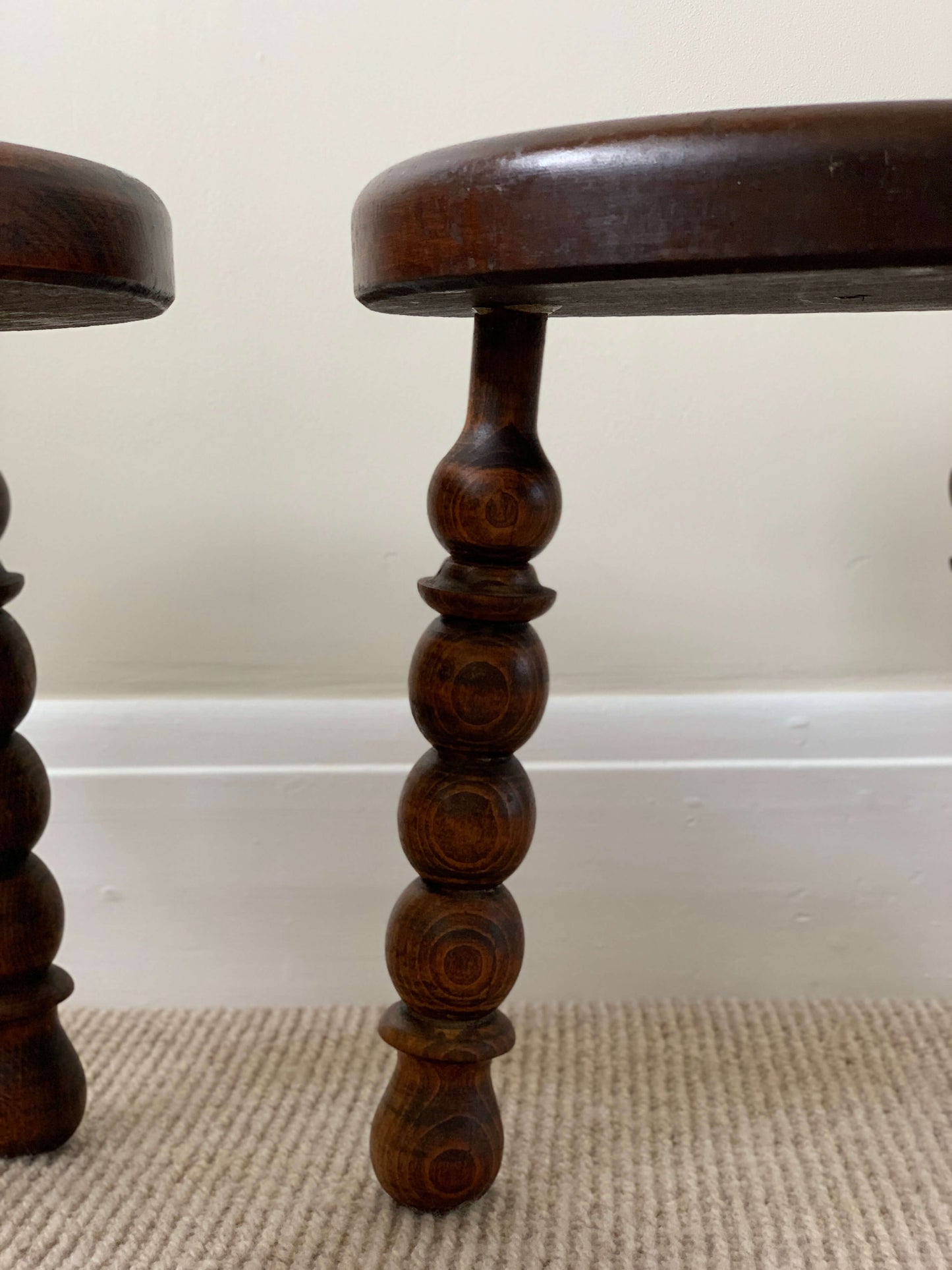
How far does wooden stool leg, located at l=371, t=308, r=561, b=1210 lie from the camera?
53cm

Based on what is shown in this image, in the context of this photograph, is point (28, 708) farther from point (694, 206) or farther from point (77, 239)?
point (694, 206)

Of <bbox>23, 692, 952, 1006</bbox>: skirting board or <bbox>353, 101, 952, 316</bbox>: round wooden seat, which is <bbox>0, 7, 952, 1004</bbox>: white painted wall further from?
<bbox>353, 101, 952, 316</bbox>: round wooden seat

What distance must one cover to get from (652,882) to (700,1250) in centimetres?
29

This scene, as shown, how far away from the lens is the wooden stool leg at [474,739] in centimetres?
53

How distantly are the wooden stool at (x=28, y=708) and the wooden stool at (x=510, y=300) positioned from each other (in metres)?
0.08

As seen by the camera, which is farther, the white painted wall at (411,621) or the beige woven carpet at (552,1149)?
the white painted wall at (411,621)

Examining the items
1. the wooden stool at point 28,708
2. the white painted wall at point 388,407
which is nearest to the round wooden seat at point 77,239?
the wooden stool at point 28,708

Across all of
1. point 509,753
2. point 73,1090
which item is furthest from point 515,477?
point 73,1090

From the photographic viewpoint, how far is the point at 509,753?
1.82 ft

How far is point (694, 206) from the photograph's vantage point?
0.38m

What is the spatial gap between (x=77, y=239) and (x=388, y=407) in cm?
39

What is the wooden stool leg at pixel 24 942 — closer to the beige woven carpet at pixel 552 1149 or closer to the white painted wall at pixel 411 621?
the beige woven carpet at pixel 552 1149

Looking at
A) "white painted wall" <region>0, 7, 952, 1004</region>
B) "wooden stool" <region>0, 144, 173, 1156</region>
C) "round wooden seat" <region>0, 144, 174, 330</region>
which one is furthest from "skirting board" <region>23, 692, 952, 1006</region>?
"round wooden seat" <region>0, 144, 174, 330</region>

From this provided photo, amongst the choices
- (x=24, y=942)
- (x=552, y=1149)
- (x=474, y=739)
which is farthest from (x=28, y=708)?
(x=552, y=1149)
